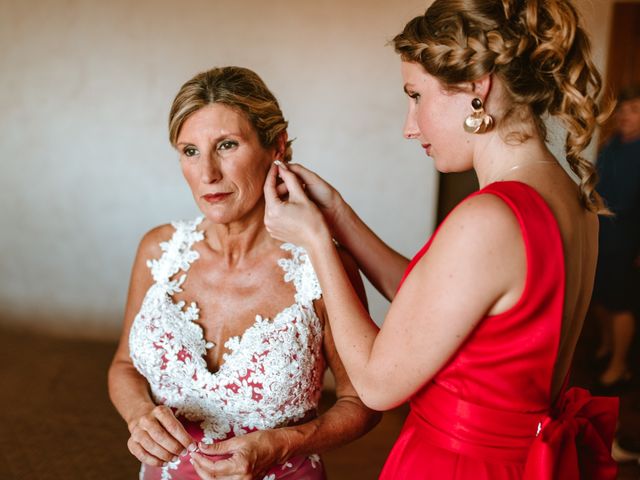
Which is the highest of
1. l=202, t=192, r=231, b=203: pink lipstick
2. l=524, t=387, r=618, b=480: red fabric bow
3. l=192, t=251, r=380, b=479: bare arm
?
l=202, t=192, r=231, b=203: pink lipstick

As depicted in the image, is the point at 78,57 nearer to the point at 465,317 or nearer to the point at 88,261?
the point at 88,261

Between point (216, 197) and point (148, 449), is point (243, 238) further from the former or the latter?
point (148, 449)

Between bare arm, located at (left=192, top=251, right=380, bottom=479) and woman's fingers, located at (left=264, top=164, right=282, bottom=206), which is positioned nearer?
bare arm, located at (left=192, top=251, right=380, bottom=479)

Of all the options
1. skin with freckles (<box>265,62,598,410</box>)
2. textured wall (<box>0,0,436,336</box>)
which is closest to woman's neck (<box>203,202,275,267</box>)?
skin with freckles (<box>265,62,598,410</box>)

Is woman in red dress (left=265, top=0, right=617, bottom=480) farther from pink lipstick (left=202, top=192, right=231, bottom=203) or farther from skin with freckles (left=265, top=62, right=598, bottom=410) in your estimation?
pink lipstick (left=202, top=192, right=231, bottom=203)

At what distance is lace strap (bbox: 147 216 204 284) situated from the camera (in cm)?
188

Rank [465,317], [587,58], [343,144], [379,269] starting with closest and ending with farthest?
[465,317] → [587,58] → [379,269] → [343,144]

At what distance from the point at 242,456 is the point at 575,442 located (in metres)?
0.72

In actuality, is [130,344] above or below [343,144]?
below

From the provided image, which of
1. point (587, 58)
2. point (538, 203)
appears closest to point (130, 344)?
point (538, 203)

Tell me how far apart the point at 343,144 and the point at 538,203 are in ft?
9.17

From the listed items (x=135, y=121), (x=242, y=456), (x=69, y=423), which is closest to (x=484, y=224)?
(x=242, y=456)

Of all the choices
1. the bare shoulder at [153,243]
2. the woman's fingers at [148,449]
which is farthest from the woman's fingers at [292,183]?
the woman's fingers at [148,449]

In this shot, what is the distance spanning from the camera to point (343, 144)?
383 cm
